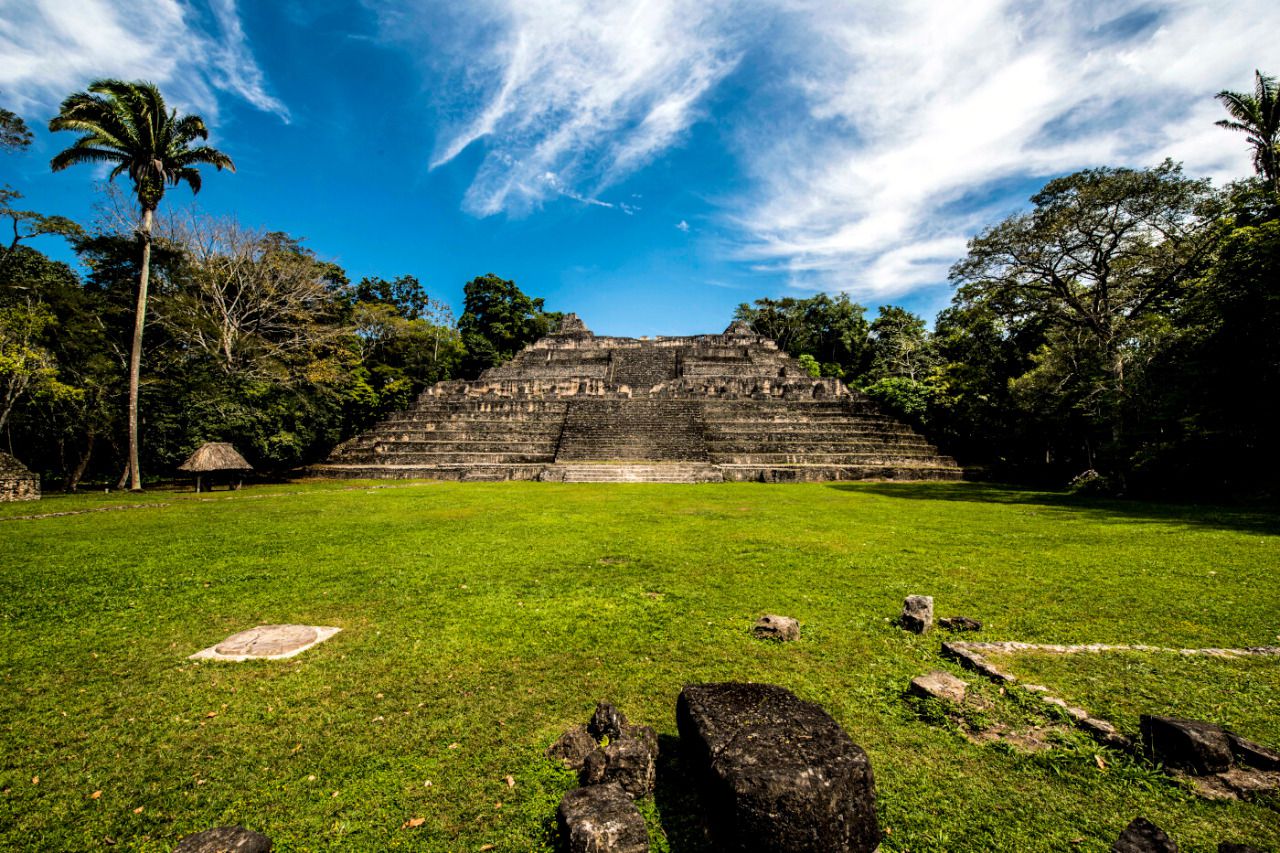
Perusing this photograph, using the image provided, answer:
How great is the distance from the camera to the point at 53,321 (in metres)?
13.8

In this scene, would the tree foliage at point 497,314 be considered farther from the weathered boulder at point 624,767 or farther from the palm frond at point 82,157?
the weathered boulder at point 624,767

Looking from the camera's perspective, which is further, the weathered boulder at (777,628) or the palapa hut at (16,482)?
the palapa hut at (16,482)

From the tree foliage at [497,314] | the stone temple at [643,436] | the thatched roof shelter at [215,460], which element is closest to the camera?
the thatched roof shelter at [215,460]

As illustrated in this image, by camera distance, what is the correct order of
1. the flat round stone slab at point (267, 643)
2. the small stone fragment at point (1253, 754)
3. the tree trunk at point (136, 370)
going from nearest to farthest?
the small stone fragment at point (1253, 754) → the flat round stone slab at point (267, 643) → the tree trunk at point (136, 370)

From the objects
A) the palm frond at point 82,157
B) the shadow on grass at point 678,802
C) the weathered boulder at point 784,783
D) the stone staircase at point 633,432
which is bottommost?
the shadow on grass at point 678,802

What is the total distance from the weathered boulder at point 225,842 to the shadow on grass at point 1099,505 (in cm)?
1210

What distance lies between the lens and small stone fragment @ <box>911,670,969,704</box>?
2883 mm

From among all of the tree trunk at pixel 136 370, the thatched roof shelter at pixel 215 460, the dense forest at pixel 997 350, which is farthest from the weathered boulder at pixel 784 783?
the tree trunk at pixel 136 370

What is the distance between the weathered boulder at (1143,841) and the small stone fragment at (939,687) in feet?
3.59

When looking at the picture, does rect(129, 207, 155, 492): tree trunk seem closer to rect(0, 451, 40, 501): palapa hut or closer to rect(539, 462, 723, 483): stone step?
rect(0, 451, 40, 501): palapa hut

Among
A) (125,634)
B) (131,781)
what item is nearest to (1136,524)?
(131,781)

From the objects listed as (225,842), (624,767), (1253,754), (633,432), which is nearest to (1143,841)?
(1253,754)

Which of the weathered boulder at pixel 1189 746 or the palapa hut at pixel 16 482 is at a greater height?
the palapa hut at pixel 16 482

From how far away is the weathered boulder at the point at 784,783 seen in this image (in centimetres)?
172
